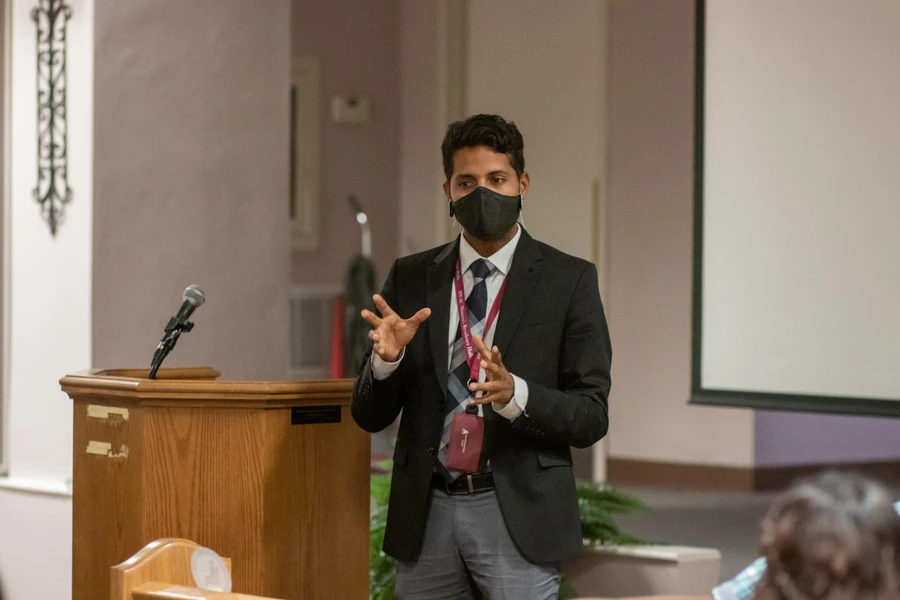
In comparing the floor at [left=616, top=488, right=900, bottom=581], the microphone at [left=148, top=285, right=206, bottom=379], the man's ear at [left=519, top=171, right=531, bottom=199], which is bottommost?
the floor at [left=616, top=488, right=900, bottom=581]

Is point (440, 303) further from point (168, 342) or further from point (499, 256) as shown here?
point (168, 342)

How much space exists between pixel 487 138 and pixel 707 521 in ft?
14.3

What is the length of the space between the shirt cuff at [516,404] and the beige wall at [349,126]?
635cm

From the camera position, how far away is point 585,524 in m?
3.59

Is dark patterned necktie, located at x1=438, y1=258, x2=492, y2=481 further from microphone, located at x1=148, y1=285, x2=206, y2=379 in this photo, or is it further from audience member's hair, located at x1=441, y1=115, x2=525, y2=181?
microphone, located at x1=148, y1=285, x2=206, y2=379

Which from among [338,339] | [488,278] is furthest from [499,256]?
[338,339]

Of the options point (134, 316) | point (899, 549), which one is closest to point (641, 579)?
point (134, 316)

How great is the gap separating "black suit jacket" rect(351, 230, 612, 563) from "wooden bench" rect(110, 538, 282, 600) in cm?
50

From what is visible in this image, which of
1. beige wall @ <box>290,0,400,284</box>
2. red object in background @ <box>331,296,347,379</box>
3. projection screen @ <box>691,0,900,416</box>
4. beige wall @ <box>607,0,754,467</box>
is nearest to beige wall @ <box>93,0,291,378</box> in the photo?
projection screen @ <box>691,0,900,416</box>

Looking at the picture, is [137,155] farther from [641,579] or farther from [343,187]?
[343,187]

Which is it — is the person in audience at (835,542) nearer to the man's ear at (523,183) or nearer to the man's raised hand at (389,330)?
the man's raised hand at (389,330)

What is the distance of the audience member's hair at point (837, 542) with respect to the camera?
1.17m

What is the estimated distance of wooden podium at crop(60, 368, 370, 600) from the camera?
8.49ft

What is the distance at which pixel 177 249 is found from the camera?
4227 millimetres
